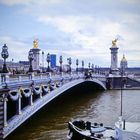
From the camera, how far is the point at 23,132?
98.7ft

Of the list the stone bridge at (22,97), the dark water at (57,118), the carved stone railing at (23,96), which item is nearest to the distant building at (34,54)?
the dark water at (57,118)

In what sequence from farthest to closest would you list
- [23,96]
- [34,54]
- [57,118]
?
[34,54] → [57,118] → [23,96]

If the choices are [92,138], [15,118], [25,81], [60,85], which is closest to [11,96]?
[15,118]

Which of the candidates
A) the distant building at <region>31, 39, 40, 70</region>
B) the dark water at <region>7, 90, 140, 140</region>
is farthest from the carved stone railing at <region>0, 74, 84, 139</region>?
the distant building at <region>31, 39, 40, 70</region>

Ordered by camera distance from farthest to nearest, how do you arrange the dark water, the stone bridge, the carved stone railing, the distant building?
the distant building → the dark water → the stone bridge → the carved stone railing

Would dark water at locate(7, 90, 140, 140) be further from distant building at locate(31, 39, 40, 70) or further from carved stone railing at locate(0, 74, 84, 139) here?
distant building at locate(31, 39, 40, 70)

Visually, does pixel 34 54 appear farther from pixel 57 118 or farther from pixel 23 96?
pixel 23 96

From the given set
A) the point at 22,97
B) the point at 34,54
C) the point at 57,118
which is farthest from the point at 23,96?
the point at 34,54

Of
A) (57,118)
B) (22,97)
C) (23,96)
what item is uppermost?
(23,96)

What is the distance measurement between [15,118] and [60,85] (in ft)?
55.0

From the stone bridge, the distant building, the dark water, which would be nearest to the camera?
the stone bridge

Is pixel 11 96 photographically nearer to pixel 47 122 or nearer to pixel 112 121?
pixel 47 122

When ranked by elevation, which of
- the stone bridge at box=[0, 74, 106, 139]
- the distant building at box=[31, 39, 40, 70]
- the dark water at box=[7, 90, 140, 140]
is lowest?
the dark water at box=[7, 90, 140, 140]

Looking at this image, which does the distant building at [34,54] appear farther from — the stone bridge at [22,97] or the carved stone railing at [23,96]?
the stone bridge at [22,97]
